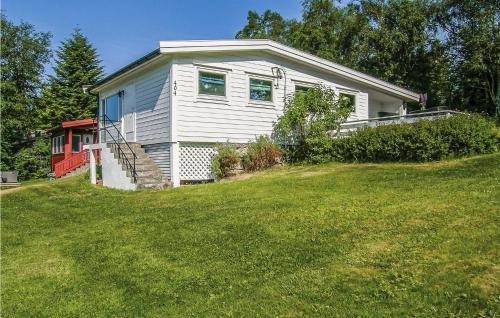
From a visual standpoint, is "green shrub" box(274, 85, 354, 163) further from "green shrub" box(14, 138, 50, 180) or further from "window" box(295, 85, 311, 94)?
"green shrub" box(14, 138, 50, 180)

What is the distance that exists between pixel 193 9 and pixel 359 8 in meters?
15.4

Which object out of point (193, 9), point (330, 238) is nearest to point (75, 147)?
point (193, 9)

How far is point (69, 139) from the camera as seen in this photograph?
26672 millimetres

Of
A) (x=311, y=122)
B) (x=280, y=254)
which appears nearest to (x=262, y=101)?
(x=311, y=122)

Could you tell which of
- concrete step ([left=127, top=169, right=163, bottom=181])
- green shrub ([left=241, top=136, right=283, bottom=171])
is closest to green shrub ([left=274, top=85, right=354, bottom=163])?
green shrub ([left=241, top=136, right=283, bottom=171])

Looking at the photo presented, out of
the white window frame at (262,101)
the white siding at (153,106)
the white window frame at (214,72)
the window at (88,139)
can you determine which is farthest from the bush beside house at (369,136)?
the window at (88,139)

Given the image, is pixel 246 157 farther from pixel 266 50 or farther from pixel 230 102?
pixel 266 50

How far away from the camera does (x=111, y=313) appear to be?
4.29 metres

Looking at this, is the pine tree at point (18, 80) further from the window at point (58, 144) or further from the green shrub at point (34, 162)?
the window at point (58, 144)

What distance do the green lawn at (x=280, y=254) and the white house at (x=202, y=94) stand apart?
174 inches

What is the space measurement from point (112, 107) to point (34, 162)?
1674 centimetres

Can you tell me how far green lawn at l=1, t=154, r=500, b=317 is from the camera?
4.11 m

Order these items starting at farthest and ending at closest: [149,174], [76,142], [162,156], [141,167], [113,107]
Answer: [76,142] < [113,107] < [162,156] < [141,167] < [149,174]

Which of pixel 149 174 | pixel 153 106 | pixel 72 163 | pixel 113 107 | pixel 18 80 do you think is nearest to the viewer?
pixel 149 174
